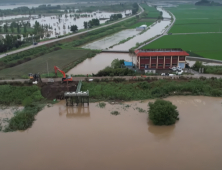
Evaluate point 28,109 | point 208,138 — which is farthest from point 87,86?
point 208,138

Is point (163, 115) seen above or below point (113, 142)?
above

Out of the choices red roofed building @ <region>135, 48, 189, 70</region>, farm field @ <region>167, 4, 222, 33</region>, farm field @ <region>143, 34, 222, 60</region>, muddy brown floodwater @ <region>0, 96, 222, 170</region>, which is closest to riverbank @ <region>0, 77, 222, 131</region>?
muddy brown floodwater @ <region>0, 96, 222, 170</region>

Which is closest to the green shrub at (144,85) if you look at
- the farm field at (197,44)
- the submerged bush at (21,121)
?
the submerged bush at (21,121)

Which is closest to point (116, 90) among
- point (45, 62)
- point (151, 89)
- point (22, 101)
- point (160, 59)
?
point (151, 89)

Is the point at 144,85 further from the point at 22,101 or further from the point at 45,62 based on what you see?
the point at 45,62

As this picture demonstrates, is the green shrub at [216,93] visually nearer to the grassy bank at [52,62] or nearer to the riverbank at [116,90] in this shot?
the riverbank at [116,90]

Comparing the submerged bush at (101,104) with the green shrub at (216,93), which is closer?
the submerged bush at (101,104)

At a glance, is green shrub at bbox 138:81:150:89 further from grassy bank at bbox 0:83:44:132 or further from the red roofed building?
grassy bank at bbox 0:83:44:132
